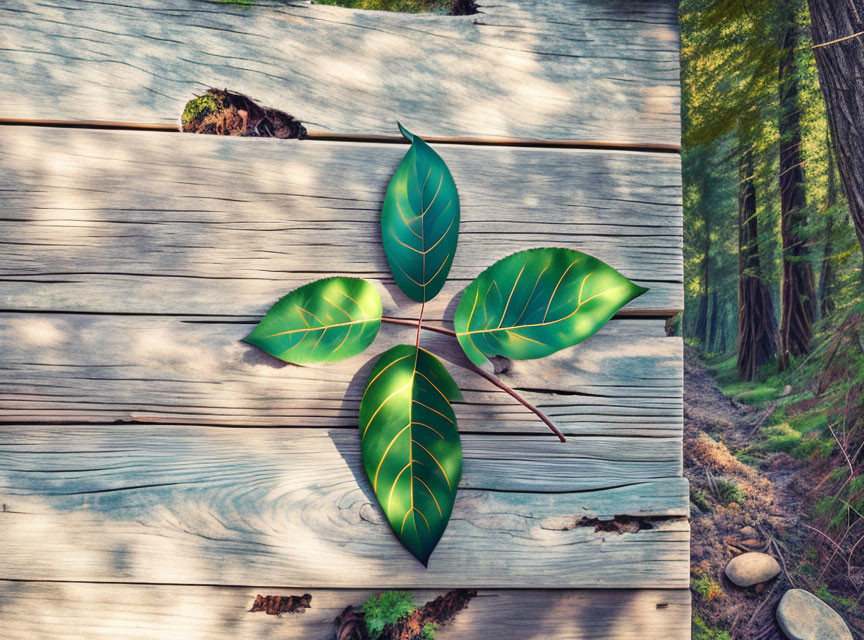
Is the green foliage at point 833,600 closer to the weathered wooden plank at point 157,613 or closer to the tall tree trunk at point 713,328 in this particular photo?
the weathered wooden plank at point 157,613

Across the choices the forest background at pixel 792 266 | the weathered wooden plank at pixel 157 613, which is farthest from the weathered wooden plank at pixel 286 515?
the forest background at pixel 792 266

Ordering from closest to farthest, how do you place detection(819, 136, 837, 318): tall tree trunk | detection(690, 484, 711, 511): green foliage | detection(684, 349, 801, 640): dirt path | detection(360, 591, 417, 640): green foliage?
detection(360, 591, 417, 640): green foliage < detection(684, 349, 801, 640): dirt path < detection(690, 484, 711, 511): green foliage < detection(819, 136, 837, 318): tall tree trunk

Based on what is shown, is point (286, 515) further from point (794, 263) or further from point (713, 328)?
point (713, 328)

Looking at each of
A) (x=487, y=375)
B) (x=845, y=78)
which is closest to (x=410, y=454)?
(x=487, y=375)

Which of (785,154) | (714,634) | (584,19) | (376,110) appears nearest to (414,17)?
(376,110)

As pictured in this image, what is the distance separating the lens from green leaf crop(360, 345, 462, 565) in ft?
2.97

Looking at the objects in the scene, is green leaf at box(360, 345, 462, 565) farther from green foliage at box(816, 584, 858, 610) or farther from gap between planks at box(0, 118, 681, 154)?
green foliage at box(816, 584, 858, 610)

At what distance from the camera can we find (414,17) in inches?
40.8

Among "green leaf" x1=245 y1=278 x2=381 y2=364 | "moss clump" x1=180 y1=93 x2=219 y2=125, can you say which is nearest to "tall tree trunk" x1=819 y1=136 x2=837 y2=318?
"green leaf" x1=245 y1=278 x2=381 y2=364

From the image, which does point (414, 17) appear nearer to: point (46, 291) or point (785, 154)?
point (46, 291)

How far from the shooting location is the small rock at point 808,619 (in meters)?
1.82

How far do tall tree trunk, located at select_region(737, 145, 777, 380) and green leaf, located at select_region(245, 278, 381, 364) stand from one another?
5.95 metres

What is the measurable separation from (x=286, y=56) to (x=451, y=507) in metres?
1.02

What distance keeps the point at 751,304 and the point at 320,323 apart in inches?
260
